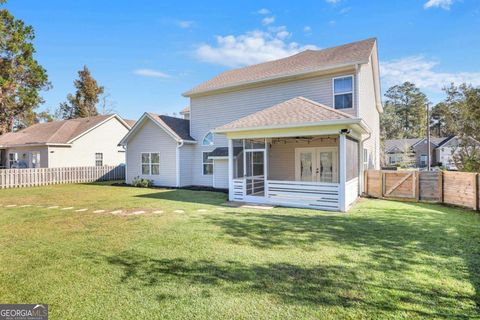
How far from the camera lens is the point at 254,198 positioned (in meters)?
11.0

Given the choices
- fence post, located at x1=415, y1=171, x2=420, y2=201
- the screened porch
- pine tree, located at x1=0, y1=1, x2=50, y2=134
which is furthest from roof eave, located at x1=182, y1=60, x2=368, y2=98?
pine tree, located at x1=0, y1=1, x2=50, y2=134

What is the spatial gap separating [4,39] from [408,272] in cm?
3022

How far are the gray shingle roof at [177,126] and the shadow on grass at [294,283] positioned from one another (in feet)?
40.5

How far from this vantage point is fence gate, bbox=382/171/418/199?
1150cm

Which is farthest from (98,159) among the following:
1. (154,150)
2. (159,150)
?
(159,150)

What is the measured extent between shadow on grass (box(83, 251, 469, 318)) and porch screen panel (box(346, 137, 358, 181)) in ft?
21.9

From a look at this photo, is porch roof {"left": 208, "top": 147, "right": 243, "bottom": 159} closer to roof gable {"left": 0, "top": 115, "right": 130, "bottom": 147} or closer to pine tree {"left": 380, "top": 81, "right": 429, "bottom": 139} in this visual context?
roof gable {"left": 0, "top": 115, "right": 130, "bottom": 147}

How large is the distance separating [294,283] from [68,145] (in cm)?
2423

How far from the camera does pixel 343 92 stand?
1238 cm

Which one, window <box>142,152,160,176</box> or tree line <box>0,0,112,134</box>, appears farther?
tree line <box>0,0,112,134</box>

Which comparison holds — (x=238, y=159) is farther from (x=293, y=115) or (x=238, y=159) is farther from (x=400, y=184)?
(x=400, y=184)

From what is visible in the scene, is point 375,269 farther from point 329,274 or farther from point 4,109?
point 4,109

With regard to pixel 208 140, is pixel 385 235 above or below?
below

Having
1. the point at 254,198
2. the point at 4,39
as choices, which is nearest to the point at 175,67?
the point at 4,39
